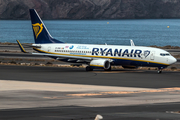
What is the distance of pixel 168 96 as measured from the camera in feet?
106

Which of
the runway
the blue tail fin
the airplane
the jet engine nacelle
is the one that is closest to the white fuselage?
the airplane

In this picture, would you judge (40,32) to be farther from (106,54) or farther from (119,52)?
(119,52)

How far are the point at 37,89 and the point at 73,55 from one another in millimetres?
25044

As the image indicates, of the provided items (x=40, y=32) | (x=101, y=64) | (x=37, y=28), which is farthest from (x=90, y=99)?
(x=37, y=28)

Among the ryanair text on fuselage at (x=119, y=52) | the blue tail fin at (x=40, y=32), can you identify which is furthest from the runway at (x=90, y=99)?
the blue tail fin at (x=40, y=32)

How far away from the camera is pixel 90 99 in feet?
98.5

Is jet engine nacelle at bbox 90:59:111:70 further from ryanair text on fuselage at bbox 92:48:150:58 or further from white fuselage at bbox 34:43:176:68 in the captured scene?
ryanair text on fuselage at bbox 92:48:150:58

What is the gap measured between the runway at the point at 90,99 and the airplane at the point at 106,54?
379 inches

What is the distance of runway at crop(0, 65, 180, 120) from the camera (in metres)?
23.0

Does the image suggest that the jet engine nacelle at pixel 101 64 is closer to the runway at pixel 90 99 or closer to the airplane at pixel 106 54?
the airplane at pixel 106 54

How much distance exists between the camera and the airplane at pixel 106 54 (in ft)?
179

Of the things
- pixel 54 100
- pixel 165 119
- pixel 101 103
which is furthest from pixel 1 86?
pixel 165 119

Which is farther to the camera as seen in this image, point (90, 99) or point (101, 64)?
point (101, 64)

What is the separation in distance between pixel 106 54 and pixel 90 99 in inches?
1110
